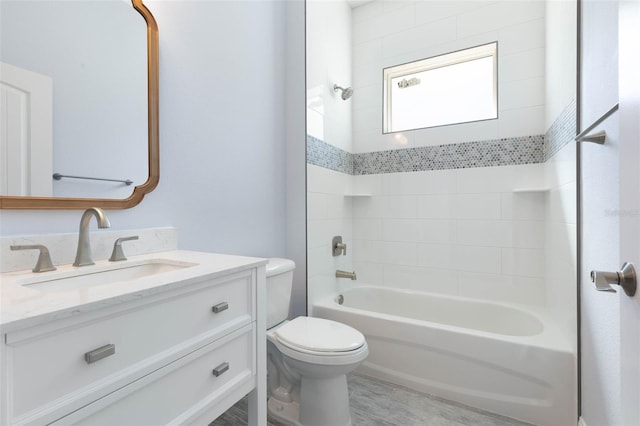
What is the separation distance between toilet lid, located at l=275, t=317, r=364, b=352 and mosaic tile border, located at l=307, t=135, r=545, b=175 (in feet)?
3.62

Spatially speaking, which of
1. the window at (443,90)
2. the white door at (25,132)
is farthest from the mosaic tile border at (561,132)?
the white door at (25,132)

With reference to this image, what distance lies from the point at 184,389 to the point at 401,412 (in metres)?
1.23

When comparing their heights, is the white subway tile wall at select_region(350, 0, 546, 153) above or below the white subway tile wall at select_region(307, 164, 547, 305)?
above

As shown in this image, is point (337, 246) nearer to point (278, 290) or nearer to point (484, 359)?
point (278, 290)

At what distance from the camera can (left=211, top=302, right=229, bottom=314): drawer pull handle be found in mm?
927

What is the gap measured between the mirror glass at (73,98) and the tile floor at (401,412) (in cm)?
130

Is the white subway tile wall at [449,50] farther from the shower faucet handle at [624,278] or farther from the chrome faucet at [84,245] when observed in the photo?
the chrome faucet at [84,245]

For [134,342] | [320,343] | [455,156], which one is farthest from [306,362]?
[455,156]

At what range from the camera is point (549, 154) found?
192cm

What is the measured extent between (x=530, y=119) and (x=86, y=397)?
267 centimetres

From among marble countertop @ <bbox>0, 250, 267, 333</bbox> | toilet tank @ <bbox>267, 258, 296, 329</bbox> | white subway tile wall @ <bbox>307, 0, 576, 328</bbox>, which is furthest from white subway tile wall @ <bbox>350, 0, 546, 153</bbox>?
A: marble countertop @ <bbox>0, 250, 267, 333</bbox>

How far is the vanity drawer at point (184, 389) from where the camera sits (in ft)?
2.23

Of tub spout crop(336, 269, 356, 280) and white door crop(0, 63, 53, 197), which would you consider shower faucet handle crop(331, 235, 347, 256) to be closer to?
tub spout crop(336, 269, 356, 280)

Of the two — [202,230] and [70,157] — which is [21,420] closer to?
[70,157]
